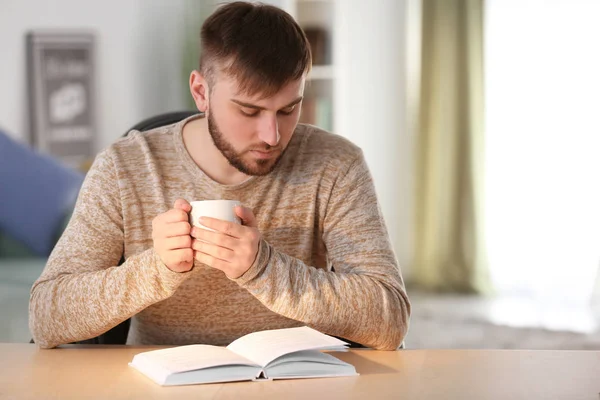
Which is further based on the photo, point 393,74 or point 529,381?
point 393,74

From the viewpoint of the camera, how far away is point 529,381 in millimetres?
1161

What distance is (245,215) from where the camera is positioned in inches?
49.9

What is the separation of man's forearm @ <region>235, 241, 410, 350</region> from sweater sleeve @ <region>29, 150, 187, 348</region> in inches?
5.5

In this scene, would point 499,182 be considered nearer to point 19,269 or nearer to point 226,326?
point 19,269

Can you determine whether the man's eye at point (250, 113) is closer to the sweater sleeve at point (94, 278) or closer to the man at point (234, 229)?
the man at point (234, 229)

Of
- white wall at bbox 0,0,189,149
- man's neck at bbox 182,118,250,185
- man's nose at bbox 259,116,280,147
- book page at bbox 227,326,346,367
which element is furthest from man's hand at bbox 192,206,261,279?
white wall at bbox 0,0,189,149

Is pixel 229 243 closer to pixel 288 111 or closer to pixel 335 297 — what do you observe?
pixel 335 297

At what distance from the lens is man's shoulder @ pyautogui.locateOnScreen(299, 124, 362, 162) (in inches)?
65.8

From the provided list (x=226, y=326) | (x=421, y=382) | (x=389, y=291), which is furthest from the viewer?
(x=226, y=326)

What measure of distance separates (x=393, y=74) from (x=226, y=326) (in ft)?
10.9

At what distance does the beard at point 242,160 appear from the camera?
154 centimetres

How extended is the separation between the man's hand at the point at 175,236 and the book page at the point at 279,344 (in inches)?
6.3

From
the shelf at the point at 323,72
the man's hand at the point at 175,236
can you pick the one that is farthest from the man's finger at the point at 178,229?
the shelf at the point at 323,72

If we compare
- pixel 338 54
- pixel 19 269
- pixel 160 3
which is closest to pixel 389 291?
pixel 19 269
